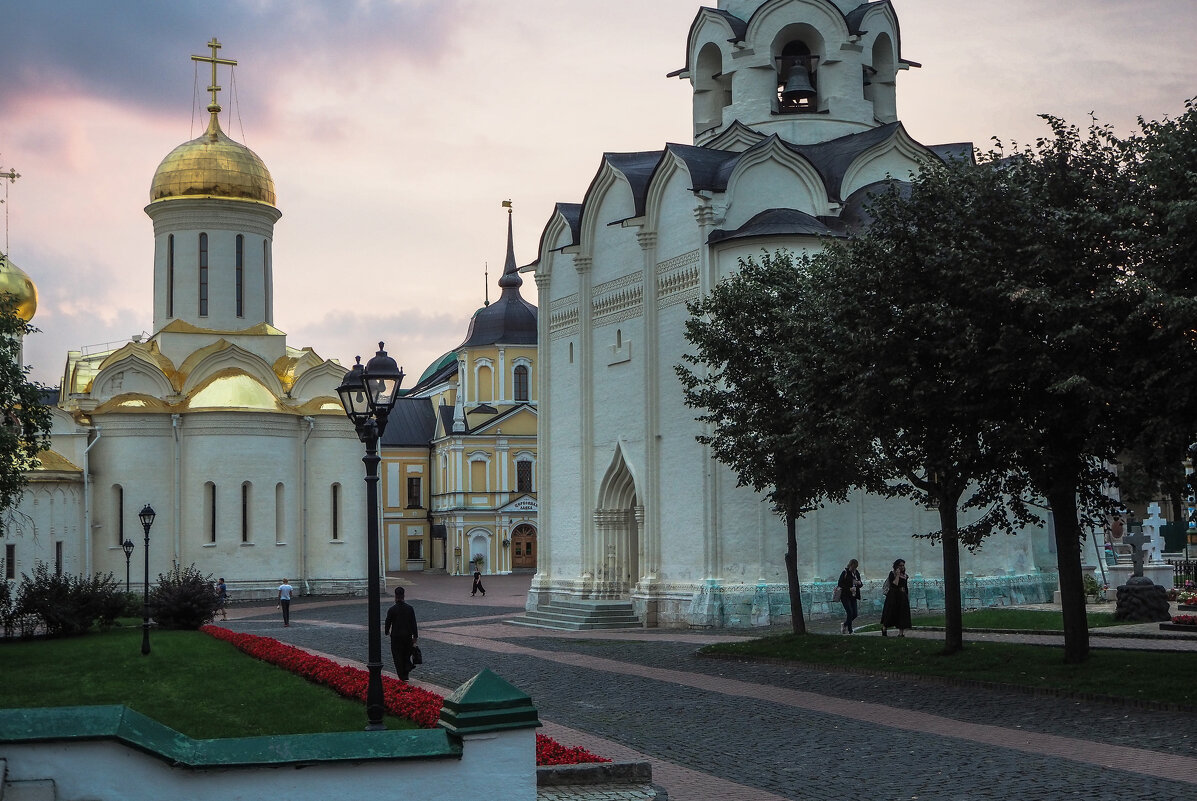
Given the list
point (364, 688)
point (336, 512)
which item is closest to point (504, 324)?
point (336, 512)

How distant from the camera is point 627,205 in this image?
31875mm

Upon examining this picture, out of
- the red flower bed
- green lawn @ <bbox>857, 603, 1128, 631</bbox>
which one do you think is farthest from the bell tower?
the red flower bed

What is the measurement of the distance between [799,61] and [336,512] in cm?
2390

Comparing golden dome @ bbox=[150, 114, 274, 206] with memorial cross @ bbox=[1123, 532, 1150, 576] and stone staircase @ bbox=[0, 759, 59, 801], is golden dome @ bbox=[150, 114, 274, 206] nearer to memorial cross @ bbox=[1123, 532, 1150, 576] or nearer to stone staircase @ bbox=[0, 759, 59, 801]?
memorial cross @ bbox=[1123, 532, 1150, 576]

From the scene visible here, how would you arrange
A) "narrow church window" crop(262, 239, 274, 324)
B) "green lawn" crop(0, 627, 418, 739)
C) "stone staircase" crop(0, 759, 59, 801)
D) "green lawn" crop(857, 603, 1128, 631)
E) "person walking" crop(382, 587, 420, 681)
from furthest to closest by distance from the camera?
1. "narrow church window" crop(262, 239, 274, 324)
2. "green lawn" crop(857, 603, 1128, 631)
3. "person walking" crop(382, 587, 420, 681)
4. "green lawn" crop(0, 627, 418, 739)
5. "stone staircase" crop(0, 759, 59, 801)

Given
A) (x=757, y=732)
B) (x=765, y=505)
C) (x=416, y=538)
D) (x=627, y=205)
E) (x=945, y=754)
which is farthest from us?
(x=416, y=538)

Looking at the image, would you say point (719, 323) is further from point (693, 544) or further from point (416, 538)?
point (416, 538)

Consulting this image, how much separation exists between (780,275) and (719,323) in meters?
1.33

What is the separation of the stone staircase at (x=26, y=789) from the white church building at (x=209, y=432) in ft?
119

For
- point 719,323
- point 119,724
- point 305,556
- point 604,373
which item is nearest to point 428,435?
point 305,556

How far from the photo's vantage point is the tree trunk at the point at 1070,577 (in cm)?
1700

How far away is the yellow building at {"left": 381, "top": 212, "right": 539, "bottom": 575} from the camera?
66688 millimetres

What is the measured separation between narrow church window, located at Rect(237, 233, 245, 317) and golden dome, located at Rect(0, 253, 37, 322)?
22.7ft

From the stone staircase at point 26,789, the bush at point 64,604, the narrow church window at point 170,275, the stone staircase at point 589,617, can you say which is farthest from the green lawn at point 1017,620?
the narrow church window at point 170,275
